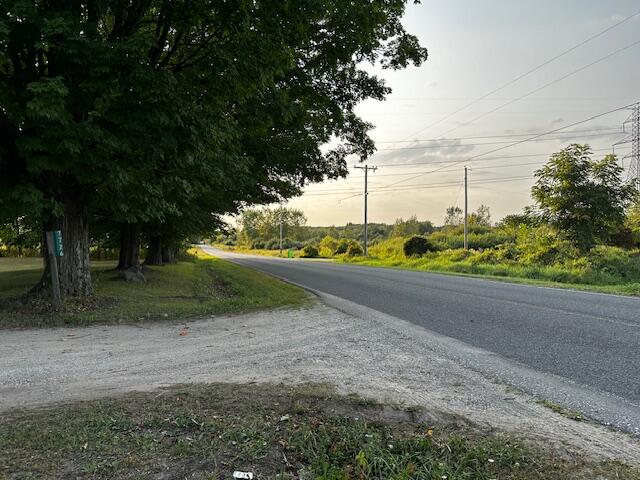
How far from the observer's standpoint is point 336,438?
3.28m

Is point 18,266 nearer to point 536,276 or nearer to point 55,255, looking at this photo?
point 55,255

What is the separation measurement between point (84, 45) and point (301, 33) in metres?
4.50

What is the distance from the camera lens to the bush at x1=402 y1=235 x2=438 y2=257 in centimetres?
3884

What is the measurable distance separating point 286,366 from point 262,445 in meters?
2.33

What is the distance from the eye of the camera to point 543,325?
8336mm

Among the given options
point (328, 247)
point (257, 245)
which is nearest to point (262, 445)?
point (328, 247)

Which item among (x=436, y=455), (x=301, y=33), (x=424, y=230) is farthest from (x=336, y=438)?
(x=424, y=230)

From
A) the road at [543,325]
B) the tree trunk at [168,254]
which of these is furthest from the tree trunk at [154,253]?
the road at [543,325]

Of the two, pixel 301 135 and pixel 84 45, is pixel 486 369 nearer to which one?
pixel 84 45

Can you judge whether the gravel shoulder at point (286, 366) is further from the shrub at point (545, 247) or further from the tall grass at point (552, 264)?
the shrub at point (545, 247)

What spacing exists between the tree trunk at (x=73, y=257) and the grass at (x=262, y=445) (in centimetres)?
722

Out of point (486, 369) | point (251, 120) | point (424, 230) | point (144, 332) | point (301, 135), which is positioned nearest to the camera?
point (486, 369)

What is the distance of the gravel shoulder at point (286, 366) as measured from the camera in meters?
3.93

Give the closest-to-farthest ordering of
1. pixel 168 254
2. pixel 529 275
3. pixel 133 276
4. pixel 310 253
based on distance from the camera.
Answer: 1. pixel 133 276
2. pixel 529 275
3. pixel 168 254
4. pixel 310 253
